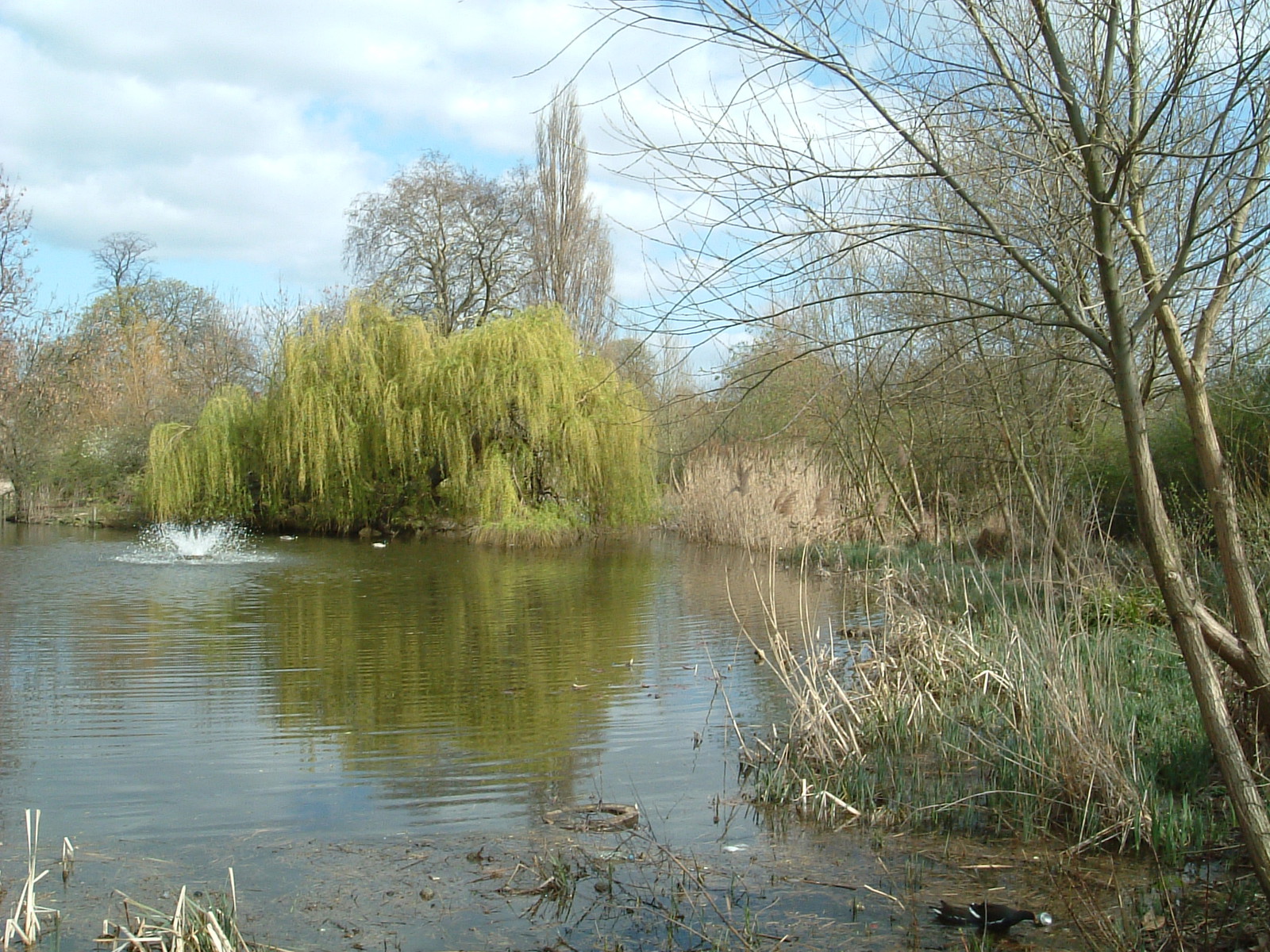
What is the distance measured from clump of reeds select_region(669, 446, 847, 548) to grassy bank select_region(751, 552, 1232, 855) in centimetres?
950

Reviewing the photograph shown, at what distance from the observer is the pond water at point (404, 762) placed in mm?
3807

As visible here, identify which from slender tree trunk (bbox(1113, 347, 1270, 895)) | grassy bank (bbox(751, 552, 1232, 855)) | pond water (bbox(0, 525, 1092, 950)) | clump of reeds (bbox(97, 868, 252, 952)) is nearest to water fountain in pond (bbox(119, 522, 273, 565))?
pond water (bbox(0, 525, 1092, 950))

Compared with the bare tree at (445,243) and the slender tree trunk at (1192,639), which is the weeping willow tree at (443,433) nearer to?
the bare tree at (445,243)

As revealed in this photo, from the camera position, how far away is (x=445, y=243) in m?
29.6

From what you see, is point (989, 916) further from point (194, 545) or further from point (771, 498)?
point (194, 545)

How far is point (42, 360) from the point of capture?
2708cm

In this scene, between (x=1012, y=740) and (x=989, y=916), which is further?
(x=1012, y=740)

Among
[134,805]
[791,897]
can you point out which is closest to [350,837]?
[134,805]

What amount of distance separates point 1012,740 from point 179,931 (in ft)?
11.6

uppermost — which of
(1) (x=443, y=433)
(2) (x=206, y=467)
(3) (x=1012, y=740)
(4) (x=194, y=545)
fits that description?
(1) (x=443, y=433)

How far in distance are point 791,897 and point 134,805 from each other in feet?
9.61

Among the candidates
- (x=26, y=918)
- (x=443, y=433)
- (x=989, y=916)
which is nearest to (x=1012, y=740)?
(x=989, y=916)

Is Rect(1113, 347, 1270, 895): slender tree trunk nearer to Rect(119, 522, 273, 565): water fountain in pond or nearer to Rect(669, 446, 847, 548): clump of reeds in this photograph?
Rect(669, 446, 847, 548): clump of reeds

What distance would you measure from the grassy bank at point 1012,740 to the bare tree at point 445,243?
24549 millimetres
